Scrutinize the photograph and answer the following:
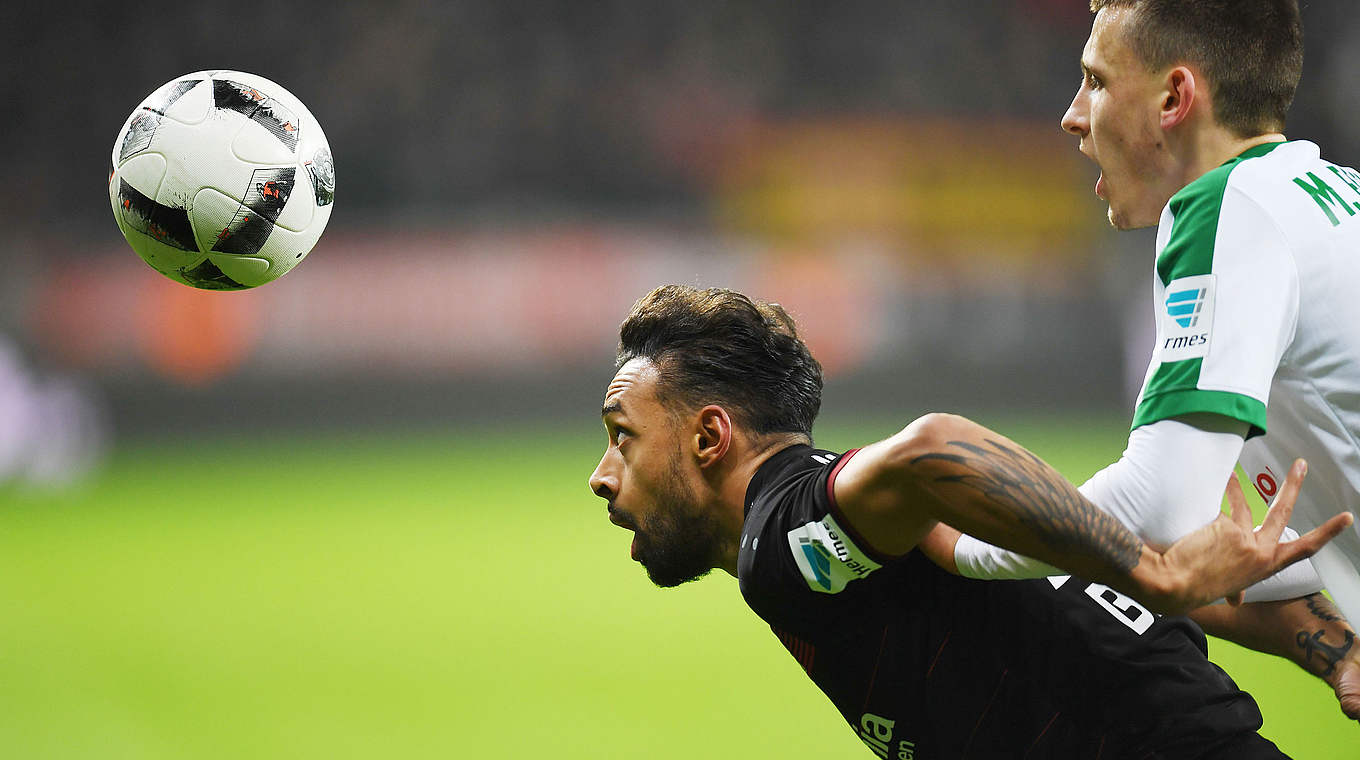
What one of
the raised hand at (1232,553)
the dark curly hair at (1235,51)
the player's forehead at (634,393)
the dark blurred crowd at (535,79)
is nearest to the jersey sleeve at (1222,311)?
the raised hand at (1232,553)

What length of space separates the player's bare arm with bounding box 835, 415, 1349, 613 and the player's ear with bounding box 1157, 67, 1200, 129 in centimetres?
76

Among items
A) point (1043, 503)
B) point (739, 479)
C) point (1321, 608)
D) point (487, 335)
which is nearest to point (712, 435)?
point (739, 479)

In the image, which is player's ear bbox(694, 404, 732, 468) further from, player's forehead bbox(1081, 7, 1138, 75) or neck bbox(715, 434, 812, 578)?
player's forehead bbox(1081, 7, 1138, 75)

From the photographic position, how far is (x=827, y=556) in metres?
2.06

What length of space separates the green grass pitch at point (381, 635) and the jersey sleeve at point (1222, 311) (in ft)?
9.83

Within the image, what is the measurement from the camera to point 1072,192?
16109 mm

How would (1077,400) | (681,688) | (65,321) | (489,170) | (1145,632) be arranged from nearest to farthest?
1. (1145,632)
2. (681,688)
3. (65,321)
4. (1077,400)
5. (489,170)

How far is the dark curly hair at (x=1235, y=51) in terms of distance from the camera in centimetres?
220

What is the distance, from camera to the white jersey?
189 centimetres

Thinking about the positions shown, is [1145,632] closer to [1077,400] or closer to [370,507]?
[370,507]

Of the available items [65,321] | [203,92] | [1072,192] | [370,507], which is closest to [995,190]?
[1072,192]

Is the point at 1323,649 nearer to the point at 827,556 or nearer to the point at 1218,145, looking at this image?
the point at 1218,145

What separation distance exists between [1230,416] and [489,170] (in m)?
13.9

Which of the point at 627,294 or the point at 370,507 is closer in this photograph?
the point at 370,507
